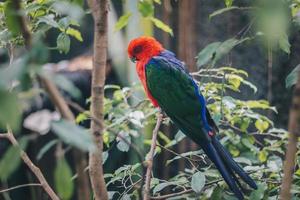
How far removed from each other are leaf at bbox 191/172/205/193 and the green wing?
0.33 metres

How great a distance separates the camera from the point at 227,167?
1.32 meters

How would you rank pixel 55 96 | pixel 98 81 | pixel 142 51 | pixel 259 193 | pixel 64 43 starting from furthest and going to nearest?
pixel 142 51 < pixel 64 43 < pixel 259 193 < pixel 98 81 < pixel 55 96

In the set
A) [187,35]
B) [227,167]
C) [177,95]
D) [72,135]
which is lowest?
[227,167]

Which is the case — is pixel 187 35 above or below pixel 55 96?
below

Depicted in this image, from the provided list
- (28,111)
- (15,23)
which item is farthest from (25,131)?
(15,23)

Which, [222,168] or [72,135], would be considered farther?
[222,168]

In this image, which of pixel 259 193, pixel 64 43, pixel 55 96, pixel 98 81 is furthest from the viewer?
pixel 64 43

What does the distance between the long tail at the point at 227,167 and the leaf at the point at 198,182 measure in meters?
0.08

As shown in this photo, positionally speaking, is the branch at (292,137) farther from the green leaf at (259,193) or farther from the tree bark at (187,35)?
the tree bark at (187,35)

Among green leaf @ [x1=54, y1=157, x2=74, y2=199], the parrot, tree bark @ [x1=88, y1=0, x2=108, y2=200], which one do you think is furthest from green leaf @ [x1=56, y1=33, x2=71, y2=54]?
green leaf @ [x1=54, y1=157, x2=74, y2=199]

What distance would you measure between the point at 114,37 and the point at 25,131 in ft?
1.95

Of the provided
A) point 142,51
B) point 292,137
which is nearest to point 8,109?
point 292,137

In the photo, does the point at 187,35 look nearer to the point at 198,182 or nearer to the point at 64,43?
the point at 64,43

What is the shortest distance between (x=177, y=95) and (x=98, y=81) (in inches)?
30.4
